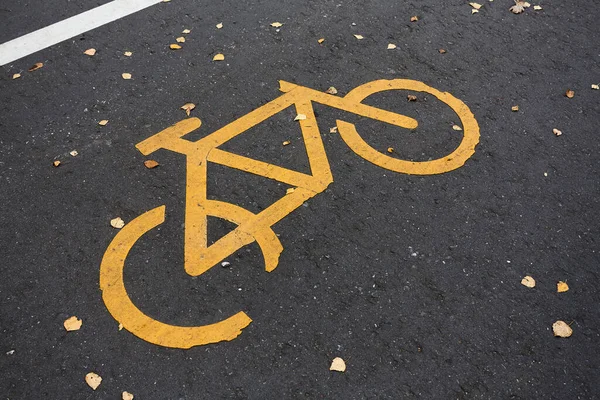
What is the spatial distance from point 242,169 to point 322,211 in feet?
2.32

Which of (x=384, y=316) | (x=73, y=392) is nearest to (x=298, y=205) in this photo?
(x=384, y=316)

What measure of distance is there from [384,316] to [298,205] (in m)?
1.02

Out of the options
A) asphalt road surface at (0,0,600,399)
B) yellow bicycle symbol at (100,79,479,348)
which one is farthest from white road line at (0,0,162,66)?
yellow bicycle symbol at (100,79,479,348)

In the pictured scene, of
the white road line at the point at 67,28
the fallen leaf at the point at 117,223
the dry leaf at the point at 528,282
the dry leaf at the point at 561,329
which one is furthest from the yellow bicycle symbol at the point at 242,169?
the white road line at the point at 67,28

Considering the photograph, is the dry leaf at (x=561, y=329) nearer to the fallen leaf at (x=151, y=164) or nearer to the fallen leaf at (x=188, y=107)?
the fallen leaf at (x=151, y=164)

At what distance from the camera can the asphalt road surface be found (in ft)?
10.6

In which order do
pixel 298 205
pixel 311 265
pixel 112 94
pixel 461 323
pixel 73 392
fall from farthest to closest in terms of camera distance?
pixel 112 94
pixel 298 205
pixel 311 265
pixel 461 323
pixel 73 392

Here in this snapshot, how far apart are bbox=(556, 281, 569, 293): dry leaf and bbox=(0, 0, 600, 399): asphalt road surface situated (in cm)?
5

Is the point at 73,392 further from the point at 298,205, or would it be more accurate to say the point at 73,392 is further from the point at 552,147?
the point at 552,147

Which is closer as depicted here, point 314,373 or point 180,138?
point 314,373

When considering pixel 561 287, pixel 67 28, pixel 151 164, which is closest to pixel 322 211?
pixel 151 164

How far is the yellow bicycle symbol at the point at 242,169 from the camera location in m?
3.39

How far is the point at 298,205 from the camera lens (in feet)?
13.2

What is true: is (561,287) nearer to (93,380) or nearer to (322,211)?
(322,211)
